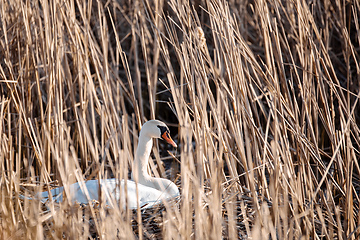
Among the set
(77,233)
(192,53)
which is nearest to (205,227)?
(77,233)

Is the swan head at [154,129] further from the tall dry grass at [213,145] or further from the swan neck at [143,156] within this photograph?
the tall dry grass at [213,145]

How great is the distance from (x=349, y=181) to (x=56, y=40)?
1.58 meters

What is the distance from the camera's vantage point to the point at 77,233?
176 centimetres

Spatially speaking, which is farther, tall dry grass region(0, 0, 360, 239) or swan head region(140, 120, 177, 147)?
swan head region(140, 120, 177, 147)

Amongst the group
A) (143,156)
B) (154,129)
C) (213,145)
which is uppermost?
(213,145)

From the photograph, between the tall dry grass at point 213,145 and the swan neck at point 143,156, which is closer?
the tall dry grass at point 213,145

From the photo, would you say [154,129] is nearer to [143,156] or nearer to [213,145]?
[143,156]

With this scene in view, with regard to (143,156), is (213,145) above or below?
above

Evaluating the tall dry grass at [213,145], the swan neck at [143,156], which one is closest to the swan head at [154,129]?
the swan neck at [143,156]

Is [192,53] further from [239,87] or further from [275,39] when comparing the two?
[275,39]

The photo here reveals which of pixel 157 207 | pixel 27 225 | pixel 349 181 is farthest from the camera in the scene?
pixel 157 207

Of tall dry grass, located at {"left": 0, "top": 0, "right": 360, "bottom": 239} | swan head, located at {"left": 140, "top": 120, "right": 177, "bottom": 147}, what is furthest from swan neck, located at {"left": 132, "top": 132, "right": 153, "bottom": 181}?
tall dry grass, located at {"left": 0, "top": 0, "right": 360, "bottom": 239}

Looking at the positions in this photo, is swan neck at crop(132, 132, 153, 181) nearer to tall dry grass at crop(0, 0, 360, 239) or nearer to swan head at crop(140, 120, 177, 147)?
swan head at crop(140, 120, 177, 147)

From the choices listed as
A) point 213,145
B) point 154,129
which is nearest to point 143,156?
point 154,129
